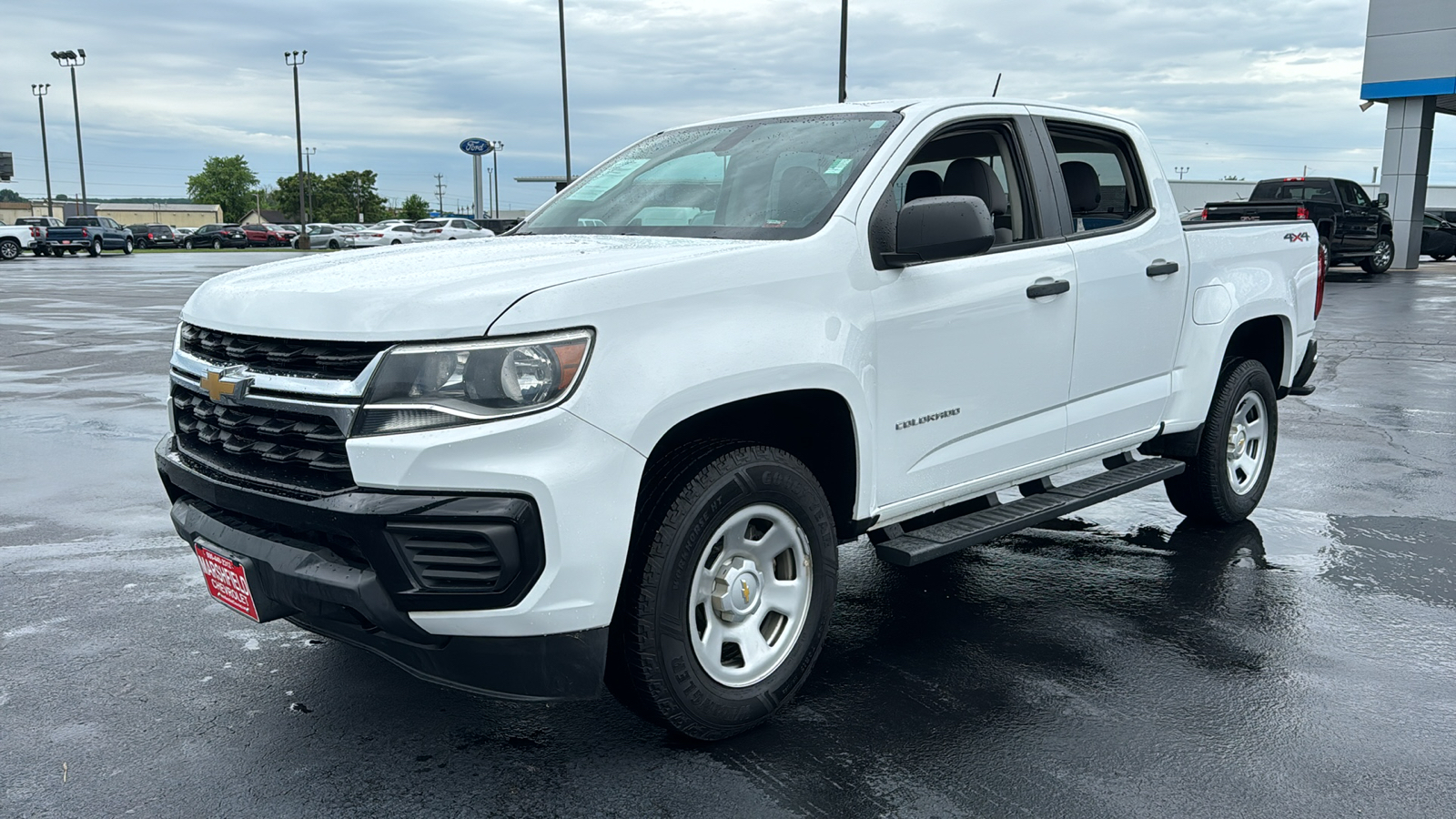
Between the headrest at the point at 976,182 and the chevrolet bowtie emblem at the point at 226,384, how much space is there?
2607 millimetres

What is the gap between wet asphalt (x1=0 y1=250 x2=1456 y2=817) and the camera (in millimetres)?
3143

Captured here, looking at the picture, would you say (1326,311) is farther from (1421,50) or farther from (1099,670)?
(1099,670)

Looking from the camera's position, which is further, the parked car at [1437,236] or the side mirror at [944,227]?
the parked car at [1437,236]

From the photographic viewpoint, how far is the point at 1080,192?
4996 mm

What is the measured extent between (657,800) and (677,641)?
42cm

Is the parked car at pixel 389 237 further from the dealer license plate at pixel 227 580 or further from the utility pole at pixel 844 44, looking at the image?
the dealer license plate at pixel 227 580

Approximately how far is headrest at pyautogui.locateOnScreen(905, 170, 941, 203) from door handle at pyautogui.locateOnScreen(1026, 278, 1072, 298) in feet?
1.94

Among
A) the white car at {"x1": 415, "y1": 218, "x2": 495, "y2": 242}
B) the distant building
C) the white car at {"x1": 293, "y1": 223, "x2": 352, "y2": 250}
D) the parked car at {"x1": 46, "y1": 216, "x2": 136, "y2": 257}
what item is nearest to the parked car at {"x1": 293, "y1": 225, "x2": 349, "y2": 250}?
the white car at {"x1": 293, "y1": 223, "x2": 352, "y2": 250}

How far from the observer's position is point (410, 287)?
9.83ft

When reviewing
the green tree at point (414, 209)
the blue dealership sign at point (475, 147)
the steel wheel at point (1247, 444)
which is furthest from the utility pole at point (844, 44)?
the green tree at point (414, 209)

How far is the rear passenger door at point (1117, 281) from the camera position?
15.0 feet

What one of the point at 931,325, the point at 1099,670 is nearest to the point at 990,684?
the point at 1099,670

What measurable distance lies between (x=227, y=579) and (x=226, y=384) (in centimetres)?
56

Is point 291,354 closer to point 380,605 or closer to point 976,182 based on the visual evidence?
point 380,605
